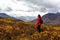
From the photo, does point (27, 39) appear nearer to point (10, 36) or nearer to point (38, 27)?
point (10, 36)

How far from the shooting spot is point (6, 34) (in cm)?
2794

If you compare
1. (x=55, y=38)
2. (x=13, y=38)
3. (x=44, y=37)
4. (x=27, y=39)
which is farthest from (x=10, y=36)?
(x=55, y=38)

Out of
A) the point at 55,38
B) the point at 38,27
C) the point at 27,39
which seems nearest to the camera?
the point at 27,39

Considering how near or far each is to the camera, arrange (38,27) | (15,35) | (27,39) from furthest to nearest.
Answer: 1. (38,27)
2. (15,35)
3. (27,39)

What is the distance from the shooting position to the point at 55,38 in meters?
27.0

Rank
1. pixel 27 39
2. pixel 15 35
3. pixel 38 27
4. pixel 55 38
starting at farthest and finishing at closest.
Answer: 1. pixel 38 27
2. pixel 15 35
3. pixel 55 38
4. pixel 27 39

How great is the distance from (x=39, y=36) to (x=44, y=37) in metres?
1.33

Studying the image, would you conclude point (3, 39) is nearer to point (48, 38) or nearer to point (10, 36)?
point (10, 36)

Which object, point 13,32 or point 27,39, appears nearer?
point 27,39

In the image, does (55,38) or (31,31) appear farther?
(31,31)

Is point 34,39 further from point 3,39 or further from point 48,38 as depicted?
point 3,39

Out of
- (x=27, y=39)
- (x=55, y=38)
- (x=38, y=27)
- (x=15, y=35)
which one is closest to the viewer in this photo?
(x=27, y=39)

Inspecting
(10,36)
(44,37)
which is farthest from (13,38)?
(44,37)

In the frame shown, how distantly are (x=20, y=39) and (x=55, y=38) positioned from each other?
17.6 feet
